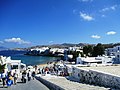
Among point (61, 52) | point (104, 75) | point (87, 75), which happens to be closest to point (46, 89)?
point (87, 75)

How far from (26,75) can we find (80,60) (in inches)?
1145

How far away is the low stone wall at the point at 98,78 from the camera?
13238 millimetres

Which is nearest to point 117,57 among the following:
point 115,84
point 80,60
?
point 80,60

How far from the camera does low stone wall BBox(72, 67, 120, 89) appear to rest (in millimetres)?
13238

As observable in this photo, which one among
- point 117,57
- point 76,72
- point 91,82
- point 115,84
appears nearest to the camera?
point 115,84

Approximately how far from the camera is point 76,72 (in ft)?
66.3

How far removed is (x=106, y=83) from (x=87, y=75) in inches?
124

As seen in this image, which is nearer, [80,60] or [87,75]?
[87,75]

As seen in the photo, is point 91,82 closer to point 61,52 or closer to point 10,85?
point 10,85

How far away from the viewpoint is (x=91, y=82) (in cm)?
1670

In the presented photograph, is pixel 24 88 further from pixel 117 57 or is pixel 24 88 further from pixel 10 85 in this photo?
pixel 117 57

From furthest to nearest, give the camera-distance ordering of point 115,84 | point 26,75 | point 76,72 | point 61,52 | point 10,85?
point 61,52 → point 26,75 → point 76,72 → point 10,85 → point 115,84

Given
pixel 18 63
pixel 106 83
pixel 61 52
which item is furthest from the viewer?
pixel 61 52

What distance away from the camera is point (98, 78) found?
1551 centimetres
